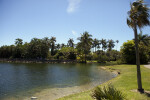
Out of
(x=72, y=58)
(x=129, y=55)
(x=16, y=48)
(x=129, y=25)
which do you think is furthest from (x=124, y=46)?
(x=16, y=48)

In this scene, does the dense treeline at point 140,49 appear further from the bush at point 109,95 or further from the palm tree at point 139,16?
the bush at point 109,95

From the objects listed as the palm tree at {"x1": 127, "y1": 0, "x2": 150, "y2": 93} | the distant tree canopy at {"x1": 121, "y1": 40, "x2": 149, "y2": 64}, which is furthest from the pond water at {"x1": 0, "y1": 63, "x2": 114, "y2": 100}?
the distant tree canopy at {"x1": 121, "y1": 40, "x2": 149, "y2": 64}

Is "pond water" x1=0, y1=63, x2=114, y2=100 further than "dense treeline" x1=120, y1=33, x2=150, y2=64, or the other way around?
"dense treeline" x1=120, y1=33, x2=150, y2=64

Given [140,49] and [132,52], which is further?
[132,52]

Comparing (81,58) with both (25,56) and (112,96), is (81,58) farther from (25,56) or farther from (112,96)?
(112,96)

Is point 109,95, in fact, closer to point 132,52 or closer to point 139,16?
point 139,16

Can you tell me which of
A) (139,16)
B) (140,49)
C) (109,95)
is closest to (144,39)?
(140,49)

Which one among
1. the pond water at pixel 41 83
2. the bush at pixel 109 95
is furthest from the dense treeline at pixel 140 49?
the bush at pixel 109 95

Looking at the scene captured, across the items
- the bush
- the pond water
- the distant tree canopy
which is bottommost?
the pond water

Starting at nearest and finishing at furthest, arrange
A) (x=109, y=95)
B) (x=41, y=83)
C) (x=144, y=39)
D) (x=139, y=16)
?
(x=109, y=95), (x=139, y=16), (x=41, y=83), (x=144, y=39)

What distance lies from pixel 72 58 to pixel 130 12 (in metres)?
65.6

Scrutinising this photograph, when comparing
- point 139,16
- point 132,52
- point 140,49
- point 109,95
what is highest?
point 139,16

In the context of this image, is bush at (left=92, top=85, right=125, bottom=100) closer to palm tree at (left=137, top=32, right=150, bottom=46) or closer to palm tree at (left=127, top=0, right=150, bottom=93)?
palm tree at (left=127, top=0, right=150, bottom=93)

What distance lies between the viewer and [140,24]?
10969 mm
